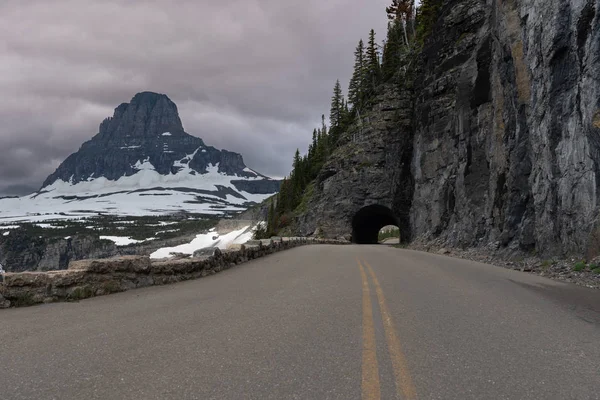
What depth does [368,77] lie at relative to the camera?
236 ft

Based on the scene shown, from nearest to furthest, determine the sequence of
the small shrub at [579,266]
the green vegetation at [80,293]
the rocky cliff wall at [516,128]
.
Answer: the green vegetation at [80,293]
the small shrub at [579,266]
the rocky cliff wall at [516,128]

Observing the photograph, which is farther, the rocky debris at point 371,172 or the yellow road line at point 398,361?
the rocky debris at point 371,172

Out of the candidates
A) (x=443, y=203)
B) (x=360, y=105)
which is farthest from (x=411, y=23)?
(x=443, y=203)

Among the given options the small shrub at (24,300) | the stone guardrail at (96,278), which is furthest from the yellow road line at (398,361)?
the small shrub at (24,300)

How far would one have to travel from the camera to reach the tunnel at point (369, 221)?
52.8 metres

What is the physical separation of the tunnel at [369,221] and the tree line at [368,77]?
13394mm

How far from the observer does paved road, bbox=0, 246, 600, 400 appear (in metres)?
3.60

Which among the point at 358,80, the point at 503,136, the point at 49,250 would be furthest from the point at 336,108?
the point at 49,250

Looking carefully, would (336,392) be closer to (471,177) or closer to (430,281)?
(430,281)

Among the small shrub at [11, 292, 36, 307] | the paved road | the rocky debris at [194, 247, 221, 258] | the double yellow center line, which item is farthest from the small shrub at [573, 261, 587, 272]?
the small shrub at [11, 292, 36, 307]

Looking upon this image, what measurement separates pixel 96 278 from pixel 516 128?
1994 centimetres

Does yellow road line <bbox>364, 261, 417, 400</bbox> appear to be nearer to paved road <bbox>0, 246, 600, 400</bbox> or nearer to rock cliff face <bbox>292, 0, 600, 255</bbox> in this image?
paved road <bbox>0, 246, 600, 400</bbox>

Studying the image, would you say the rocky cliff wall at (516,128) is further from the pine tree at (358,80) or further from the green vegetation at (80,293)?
the pine tree at (358,80)

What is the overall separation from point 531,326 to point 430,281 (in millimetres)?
4252
